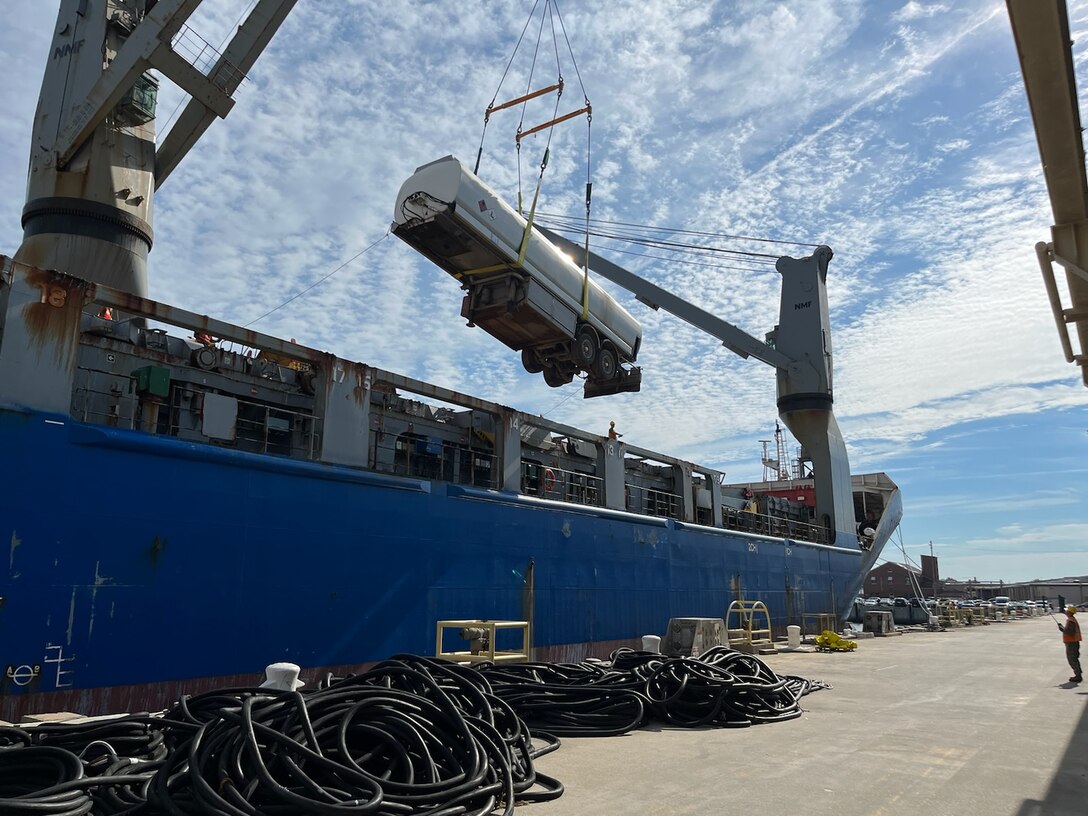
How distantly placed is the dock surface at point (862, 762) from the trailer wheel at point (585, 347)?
8244 millimetres

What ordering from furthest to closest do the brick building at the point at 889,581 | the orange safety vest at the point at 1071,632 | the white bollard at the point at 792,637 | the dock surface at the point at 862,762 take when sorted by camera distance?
the brick building at the point at 889,581, the white bollard at the point at 792,637, the orange safety vest at the point at 1071,632, the dock surface at the point at 862,762

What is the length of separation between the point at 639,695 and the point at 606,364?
10.1 m

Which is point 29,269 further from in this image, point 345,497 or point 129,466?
point 345,497

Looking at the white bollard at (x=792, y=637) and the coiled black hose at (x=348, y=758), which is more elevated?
the coiled black hose at (x=348, y=758)

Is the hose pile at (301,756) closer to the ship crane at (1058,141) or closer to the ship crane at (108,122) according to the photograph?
the ship crane at (1058,141)

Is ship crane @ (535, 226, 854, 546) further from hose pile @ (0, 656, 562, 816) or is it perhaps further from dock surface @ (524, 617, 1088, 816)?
hose pile @ (0, 656, 562, 816)

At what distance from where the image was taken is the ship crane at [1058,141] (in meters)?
4.83

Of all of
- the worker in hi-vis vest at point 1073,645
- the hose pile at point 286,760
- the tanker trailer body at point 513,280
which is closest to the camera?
the hose pile at point 286,760

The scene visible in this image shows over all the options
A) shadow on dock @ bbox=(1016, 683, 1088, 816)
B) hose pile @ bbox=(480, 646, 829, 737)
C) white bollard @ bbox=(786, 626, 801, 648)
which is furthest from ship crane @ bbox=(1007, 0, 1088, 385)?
white bollard @ bbox=(786, 626, 801, 648)

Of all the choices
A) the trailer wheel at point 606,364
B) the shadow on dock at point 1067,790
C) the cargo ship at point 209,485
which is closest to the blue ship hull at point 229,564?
the cargo ship at point 209,485

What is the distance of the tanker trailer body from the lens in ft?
41.6

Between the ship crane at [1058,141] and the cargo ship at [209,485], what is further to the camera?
the cargo ship at [209,485]

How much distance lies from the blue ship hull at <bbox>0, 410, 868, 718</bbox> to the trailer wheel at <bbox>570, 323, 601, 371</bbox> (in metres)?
3.26

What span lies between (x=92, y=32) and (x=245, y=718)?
15.0m
